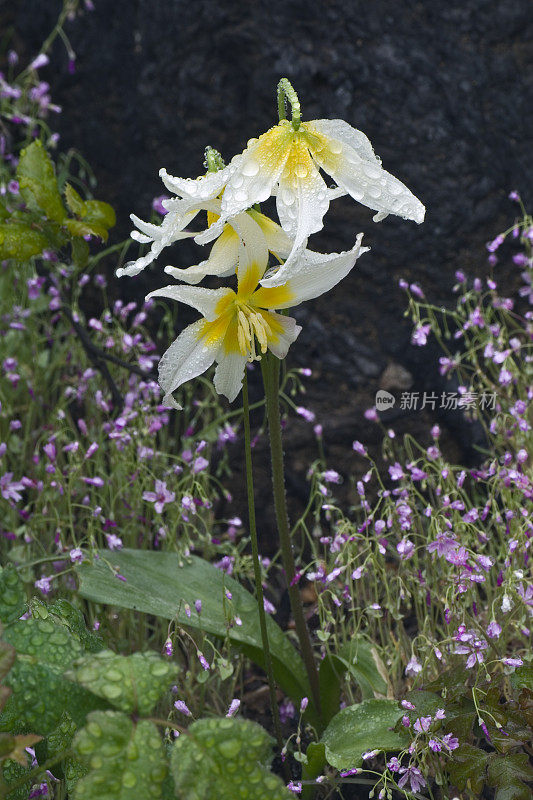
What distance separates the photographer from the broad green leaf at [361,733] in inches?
55.7

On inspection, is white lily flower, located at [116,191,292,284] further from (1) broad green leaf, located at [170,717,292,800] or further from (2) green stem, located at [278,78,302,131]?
(1) broad green leaf, located at [170,717,292,800]

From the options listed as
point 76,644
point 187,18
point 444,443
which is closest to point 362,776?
point 76,644

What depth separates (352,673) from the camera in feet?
5.49

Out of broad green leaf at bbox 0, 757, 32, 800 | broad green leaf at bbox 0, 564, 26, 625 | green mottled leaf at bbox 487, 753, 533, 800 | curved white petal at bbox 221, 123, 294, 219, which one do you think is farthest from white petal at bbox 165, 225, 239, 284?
green mottled leaf at bbox 487, 753, 533, 800

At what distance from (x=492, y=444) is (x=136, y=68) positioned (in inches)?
64.9

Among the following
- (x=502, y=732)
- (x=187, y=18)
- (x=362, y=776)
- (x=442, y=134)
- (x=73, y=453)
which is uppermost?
(x=187, y=18)

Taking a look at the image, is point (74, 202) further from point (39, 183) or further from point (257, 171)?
point (257, 171)

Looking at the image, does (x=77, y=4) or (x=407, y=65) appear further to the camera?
(x=77, y=4)

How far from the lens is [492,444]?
2.52m

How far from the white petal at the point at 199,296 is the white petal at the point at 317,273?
0.33ft

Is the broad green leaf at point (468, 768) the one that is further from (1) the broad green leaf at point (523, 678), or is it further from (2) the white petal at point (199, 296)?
(2) the white petal at point (199, 296)

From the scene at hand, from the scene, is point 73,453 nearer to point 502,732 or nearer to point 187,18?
point 502,732

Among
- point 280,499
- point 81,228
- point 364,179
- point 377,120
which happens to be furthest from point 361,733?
point 377,120

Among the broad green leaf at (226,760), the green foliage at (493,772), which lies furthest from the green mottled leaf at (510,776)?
the broad green leaf at (226,760)
